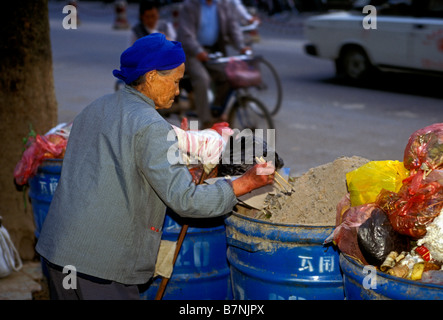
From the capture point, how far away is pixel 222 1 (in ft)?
25.1

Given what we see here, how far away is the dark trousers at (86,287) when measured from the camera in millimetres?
2699

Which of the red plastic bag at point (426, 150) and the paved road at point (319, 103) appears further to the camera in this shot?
the paved road at point (319, 103)

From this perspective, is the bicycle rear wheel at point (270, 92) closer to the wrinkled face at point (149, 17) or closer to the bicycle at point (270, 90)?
the bicycle at point (270, 90)

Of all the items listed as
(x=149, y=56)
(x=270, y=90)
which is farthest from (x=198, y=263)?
(x=270, y=90)

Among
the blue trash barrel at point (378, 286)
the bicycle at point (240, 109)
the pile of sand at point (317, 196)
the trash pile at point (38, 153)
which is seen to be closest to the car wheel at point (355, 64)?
the bicycle at point (240, 109)

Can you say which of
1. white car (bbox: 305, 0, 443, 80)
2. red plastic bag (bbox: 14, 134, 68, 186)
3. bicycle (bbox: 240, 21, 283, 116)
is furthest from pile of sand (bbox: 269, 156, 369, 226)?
white car (bbox: 305, 0, 443, 80)

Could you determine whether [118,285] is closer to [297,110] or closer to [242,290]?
[242,290]

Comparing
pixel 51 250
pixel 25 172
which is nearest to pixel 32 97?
pixel 25 172

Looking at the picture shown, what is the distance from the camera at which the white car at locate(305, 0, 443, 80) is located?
10047 millimetres

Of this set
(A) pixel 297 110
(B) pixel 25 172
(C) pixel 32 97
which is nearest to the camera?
(B) pixel 25 172

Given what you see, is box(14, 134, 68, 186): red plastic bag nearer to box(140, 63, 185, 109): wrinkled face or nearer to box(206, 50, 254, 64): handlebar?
box(140, 63, 185, 109): wrinkled face

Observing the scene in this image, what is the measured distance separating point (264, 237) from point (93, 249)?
0.81 metres

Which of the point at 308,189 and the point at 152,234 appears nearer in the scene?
the point at 152,234

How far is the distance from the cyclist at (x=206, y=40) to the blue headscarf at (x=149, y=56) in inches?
→ 183
